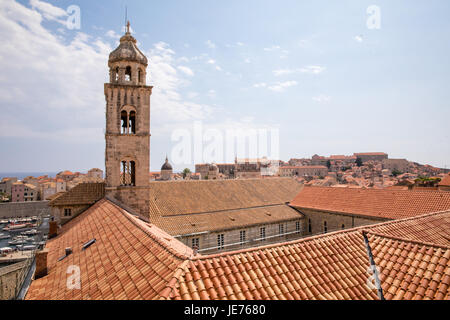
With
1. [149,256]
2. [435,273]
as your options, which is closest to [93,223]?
[149,256]

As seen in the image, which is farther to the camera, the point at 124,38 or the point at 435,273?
the point at 124,38

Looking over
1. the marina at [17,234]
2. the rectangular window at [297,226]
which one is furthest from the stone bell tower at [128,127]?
the marina at [17,234]

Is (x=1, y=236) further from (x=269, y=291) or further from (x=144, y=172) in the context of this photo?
(x=269, y=291)

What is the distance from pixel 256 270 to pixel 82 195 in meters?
14.5

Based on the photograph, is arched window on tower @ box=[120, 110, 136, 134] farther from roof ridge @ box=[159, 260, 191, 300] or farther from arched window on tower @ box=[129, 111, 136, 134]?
roof ridge @ box=[159, 260, 191, 300]

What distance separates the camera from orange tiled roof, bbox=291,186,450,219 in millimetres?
20641

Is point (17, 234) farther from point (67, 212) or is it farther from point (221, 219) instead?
point (221, 219)

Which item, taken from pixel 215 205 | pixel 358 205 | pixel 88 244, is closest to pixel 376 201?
pixel 358 205

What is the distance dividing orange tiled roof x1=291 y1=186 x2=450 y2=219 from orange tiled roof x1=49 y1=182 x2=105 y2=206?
19598mm

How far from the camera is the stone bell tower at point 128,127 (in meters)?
16.5

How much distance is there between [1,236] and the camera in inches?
2132
